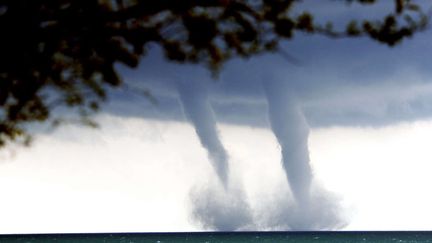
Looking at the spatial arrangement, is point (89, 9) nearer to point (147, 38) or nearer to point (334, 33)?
point (147, 38)

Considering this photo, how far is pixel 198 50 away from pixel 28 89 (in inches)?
83.3

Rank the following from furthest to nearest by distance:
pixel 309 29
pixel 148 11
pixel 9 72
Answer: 1. pixel 309 29
2. pixel 9 72
3. pixel 148 11

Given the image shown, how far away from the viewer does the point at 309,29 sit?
8.62 meters

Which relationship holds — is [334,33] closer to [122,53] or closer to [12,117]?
[122,53]

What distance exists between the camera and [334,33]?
332 inches

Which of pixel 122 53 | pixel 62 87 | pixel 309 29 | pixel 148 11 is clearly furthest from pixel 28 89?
pixel 309 29

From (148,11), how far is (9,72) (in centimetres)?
182

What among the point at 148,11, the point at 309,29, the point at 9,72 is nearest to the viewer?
the point at 148,11

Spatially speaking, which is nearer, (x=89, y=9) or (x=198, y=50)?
(x=89, y=9)

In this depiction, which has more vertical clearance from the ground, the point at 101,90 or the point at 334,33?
the point at 334,33

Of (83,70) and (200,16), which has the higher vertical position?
(200,16)

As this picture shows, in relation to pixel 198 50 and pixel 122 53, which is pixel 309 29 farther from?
pixel 122 53

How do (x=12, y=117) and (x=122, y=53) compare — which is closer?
(x=122, y=53)

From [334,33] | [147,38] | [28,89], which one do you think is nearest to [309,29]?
[334,33]
